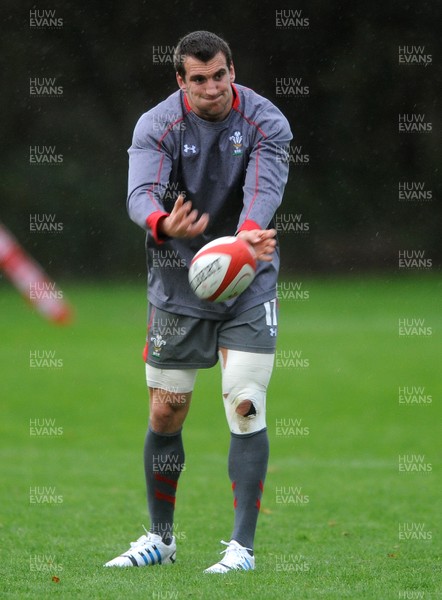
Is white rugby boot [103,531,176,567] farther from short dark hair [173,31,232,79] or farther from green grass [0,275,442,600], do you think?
short dark hair [173,31,232,79]

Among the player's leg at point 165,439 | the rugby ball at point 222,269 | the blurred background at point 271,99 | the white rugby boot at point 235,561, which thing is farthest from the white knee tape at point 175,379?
the blurred background at point 271,99

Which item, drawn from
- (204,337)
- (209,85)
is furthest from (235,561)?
(209,85)

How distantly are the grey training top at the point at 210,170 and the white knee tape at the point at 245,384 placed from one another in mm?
229

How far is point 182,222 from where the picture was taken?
15.4ft

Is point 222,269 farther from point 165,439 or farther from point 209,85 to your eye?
point 165,439

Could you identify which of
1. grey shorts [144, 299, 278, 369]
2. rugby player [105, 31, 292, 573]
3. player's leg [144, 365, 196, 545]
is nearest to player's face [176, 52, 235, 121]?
rugby player [105, 31, 292, 573]

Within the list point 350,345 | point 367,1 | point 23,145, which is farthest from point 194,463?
point 367,1

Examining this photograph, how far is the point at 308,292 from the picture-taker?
882 inches

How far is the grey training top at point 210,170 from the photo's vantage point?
17.0 feet

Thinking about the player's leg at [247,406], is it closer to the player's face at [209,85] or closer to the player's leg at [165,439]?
the player's leg at [165,439]

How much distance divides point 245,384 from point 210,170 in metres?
0.99

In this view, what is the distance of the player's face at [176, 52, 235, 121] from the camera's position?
200 inches

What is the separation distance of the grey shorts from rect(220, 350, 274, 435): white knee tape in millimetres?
42

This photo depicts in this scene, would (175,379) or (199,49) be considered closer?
(199,49)
